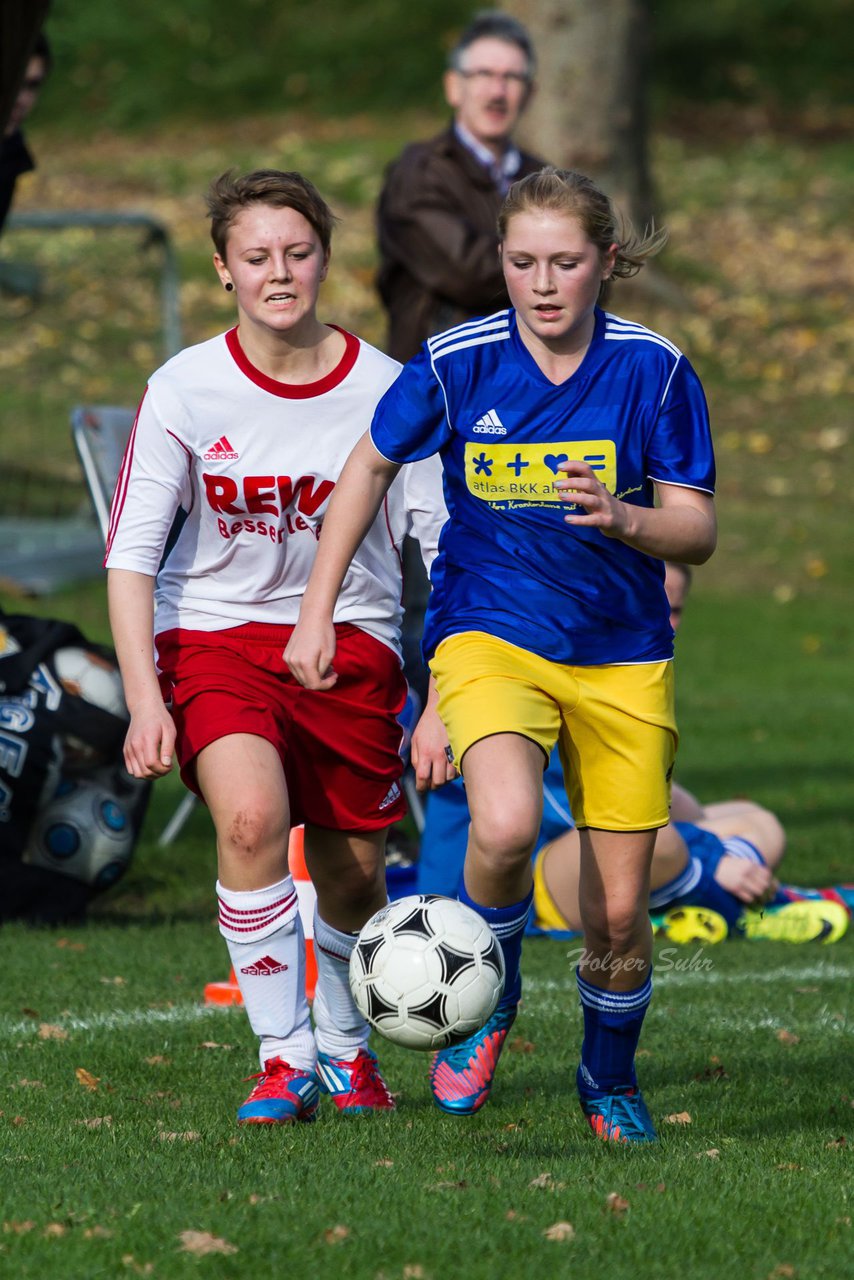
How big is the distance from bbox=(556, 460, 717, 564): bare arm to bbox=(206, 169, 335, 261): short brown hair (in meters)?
0.95

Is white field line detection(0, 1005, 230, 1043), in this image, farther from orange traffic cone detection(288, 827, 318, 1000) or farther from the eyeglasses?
the eyeglasses

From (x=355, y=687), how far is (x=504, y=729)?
54 cm

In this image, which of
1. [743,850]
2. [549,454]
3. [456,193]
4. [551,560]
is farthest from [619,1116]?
[456,193]

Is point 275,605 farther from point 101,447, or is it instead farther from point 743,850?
point 101,447

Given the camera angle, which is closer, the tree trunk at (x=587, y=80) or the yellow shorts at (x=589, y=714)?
the yellow shorts at (x=589, y=714)

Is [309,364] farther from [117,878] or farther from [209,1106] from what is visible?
[117,878]

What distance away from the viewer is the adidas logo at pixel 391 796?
4438mm

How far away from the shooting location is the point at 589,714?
4.09 m

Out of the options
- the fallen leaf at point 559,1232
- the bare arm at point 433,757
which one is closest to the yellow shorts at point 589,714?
the bare arm at point 433,757

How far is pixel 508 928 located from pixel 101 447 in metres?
3.55

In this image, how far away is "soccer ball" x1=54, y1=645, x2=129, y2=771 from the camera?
6.64 meters

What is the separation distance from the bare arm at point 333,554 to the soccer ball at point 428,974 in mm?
542

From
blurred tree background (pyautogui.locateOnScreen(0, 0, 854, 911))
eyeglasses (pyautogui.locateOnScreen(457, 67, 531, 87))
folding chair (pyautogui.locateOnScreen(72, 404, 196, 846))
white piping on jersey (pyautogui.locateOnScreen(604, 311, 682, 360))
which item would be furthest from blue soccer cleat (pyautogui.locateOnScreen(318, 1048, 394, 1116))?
eyeglasses (pyautogui.locateOnScreen(457, 67, 531, 87))

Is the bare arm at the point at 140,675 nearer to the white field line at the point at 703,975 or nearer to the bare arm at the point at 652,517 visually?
the bare arm at the point at 652,517
